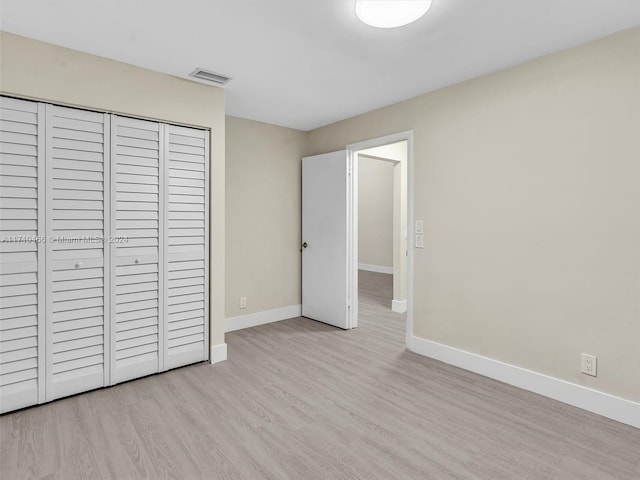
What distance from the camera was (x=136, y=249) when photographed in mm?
2762

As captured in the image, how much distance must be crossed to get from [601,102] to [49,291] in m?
3.80

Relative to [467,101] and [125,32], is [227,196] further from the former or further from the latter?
[467,101]

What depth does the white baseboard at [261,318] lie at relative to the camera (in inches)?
158

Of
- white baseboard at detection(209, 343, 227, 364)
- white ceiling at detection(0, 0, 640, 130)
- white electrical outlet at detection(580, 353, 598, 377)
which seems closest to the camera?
white ceiling at detection(0, 0, 640, 130)

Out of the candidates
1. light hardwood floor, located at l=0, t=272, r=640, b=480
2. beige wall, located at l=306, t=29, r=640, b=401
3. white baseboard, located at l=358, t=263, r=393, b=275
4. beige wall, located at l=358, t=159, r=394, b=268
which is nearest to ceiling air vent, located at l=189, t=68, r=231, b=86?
beige wall, located at l=306, t=29, r=640, b=401

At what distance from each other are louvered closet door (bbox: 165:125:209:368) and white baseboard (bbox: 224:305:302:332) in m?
0.87

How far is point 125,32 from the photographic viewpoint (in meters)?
2.20

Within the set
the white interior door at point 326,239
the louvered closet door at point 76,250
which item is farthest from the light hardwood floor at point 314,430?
the white interior door at point 326,239

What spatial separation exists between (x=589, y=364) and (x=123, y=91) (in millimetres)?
3743

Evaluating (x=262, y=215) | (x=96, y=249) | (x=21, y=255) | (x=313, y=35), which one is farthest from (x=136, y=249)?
(x=313, y=35)

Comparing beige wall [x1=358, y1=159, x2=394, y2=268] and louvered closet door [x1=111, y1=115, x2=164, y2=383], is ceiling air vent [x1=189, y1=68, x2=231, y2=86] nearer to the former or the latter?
louvered closet door [x1=111, y1=115, x2=164, y2=383]

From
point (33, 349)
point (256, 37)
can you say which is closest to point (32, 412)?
point (33, 349)

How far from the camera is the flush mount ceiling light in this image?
1.79m

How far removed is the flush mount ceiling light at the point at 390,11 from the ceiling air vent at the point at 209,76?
1380mm
